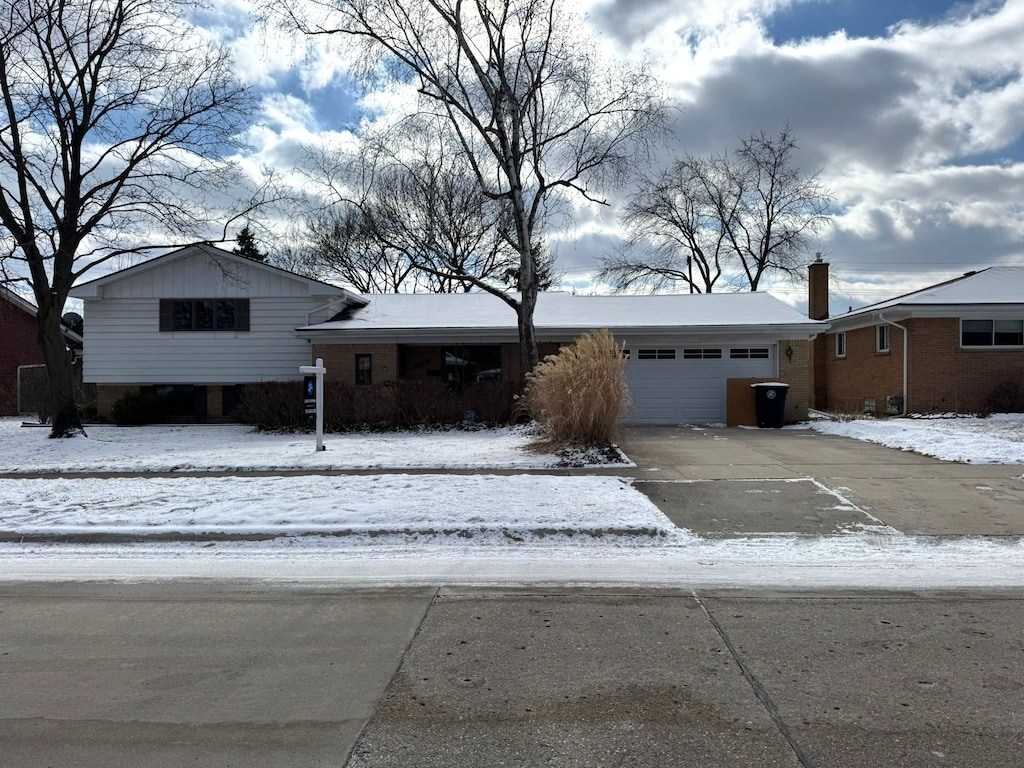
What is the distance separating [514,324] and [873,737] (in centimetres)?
1695

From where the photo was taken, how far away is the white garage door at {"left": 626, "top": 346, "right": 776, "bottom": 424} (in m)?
19.2

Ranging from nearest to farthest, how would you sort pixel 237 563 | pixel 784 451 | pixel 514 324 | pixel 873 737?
1. pixel 873 737
2. pixel 237 563
3. pixel 784 451
4. pixel 514 324

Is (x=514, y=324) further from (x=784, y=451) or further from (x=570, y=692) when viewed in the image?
(x=570, y=692)

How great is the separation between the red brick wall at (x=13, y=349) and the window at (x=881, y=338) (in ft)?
102

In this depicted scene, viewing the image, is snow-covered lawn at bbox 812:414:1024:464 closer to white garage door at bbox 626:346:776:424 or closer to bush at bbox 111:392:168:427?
white garage door at bbox 626:346:776:424

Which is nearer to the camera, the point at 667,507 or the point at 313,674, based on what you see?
the point at 313,674

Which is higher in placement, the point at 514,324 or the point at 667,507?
the point at 514,324

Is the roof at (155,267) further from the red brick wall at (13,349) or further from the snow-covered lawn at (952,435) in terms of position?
the snow-covered lawn at (952,435)

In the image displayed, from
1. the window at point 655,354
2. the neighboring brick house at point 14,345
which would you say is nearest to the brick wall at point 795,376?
the window at point 655,354

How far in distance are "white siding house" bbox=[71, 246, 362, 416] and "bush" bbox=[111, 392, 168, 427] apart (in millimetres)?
894

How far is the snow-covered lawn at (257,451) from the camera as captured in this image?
452 inches

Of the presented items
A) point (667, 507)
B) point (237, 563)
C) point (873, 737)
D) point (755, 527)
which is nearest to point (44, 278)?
point (237, 563)

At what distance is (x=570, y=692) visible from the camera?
12.3 feet

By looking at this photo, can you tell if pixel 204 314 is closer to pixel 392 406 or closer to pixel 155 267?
pixel 155 267
